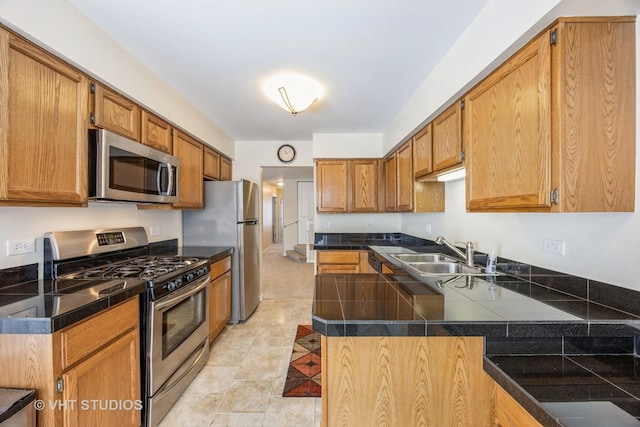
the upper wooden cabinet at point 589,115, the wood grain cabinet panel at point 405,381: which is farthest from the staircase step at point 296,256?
the upper wooden cabinet at point 589,115

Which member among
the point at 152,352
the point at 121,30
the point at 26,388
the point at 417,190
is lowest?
the point at 152,352

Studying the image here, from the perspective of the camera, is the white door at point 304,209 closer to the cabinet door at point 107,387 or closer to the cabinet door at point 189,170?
the cabinet door at point 189,170

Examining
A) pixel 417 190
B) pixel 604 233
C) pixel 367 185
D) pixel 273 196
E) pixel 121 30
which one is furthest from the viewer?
pixel 273 196

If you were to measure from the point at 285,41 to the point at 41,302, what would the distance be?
1898mm

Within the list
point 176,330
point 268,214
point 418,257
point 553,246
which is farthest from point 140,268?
point 268,214

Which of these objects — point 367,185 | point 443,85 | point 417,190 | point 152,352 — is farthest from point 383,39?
point 152,352

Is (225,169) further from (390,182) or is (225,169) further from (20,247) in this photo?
(20,247)

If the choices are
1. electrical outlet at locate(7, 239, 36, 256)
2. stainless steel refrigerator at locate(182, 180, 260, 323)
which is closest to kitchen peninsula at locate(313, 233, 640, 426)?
electrical outlet at locate(7, 239, 36, 256)

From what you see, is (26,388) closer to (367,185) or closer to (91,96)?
(91,96)

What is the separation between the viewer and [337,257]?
341cm

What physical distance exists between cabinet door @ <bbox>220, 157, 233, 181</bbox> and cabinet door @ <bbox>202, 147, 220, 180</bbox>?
10 cm

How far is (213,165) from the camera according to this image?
11.3 ft

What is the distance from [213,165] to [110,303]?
2.33 metres

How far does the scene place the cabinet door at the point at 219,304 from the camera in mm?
2725
